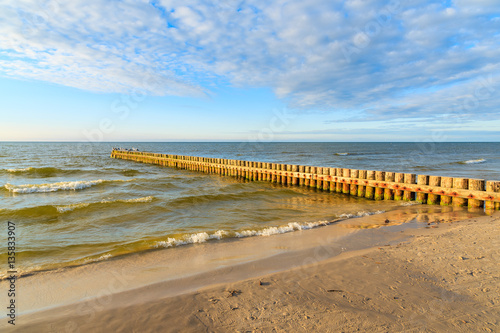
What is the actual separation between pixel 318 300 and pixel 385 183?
36.7ft

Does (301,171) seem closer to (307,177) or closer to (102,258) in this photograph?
(307,177)

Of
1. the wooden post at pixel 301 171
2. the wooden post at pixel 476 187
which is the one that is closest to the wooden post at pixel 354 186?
the wooden post at pixel 301 171

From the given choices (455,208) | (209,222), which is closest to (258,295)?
(209,222)

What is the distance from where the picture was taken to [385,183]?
13.8 metres

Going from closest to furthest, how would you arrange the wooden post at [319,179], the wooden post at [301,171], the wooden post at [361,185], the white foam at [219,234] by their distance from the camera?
1. the white foam at [219,234]
2. the wooden post at [361,185]
3. the wooden post at [319,179]
4. the wooden post at [301,171]

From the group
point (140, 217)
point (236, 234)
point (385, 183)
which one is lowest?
point (140, 217)

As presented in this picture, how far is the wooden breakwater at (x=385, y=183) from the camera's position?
1108 centimetres

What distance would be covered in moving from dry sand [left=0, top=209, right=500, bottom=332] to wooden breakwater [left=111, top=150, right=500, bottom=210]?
6.18 metres

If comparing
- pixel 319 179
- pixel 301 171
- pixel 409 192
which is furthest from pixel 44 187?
pixel 409 192

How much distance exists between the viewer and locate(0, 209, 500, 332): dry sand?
3.64 metres

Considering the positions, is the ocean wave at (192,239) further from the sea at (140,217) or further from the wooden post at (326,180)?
the wooden post at (326,180)

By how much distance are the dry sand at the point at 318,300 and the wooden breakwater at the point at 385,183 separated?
6179 mm

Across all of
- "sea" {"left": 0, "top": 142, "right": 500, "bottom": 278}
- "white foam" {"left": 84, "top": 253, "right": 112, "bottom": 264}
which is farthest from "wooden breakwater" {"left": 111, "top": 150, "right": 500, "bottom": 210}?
"white foam" {"left": 84, "top": 253, "right": 112, "bottom": 264}

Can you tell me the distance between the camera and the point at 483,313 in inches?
147
